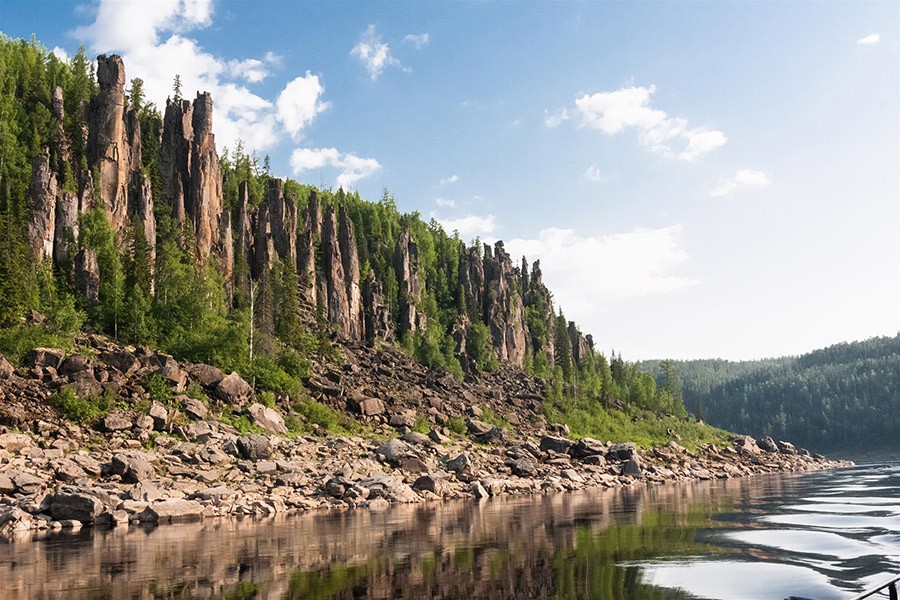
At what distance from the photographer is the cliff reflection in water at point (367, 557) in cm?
1834

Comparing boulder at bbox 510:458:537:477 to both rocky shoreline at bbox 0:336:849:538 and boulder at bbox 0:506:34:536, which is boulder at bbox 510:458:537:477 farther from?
boulder at bbox 0:506:34:536

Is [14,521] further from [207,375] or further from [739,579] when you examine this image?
[207,375]

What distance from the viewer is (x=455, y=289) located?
188500 millimetres

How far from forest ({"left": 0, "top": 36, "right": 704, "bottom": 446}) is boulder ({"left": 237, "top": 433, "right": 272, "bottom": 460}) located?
21.5 metres

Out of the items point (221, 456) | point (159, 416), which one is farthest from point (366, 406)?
point (221, 456)

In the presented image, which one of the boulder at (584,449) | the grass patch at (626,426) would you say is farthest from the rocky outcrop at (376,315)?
the boulder at (584,449)

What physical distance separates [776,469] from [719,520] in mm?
93553

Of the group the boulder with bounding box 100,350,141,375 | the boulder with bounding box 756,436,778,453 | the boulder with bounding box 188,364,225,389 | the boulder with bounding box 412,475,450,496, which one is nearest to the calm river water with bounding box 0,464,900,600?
the boulder with bounding box 412,475,450,496

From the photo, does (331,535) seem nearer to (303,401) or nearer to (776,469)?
(303,401)

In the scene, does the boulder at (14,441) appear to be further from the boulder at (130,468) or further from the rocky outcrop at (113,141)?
the rocky outcrop at (113,141)

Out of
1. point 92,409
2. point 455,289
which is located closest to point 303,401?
point 92,409

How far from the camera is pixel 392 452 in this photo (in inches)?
2495

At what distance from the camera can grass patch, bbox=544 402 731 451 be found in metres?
123

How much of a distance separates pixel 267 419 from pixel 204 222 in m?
55.6
